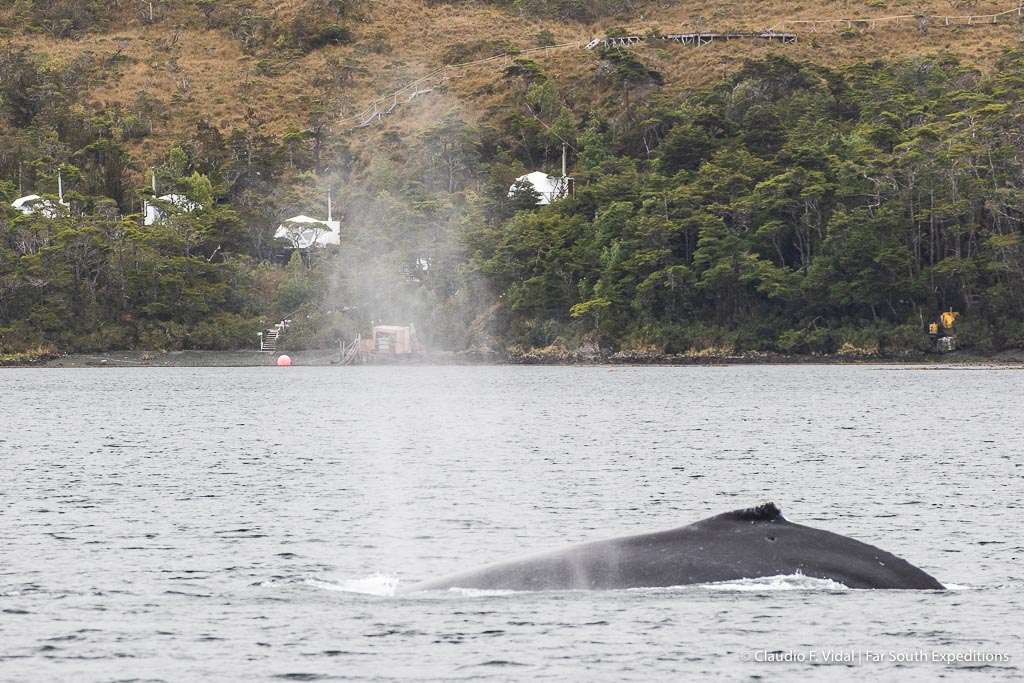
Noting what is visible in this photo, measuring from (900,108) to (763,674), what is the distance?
461 ft

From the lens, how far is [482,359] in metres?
152

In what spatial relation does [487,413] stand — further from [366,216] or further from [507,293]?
[366,216]

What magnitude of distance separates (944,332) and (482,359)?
1923 inches

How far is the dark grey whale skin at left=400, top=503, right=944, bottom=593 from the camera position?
21.8 meters

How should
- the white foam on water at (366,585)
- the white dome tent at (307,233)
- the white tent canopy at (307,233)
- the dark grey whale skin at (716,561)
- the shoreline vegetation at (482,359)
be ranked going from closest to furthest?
the dark grey whale skin at (716,561), the white foam on water at (366,585), the shoreline vegetation at (482,359), the white dome tent at (307,233), the white tent canopy at (307,233)

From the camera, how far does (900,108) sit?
151m

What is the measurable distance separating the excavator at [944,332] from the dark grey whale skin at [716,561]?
110 meters

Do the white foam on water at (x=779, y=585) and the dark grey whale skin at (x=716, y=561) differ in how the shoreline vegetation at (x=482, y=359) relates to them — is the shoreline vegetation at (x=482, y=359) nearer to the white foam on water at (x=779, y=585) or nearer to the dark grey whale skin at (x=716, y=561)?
the dark grey whale skin at (x=716, y=561)

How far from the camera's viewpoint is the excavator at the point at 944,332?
129m

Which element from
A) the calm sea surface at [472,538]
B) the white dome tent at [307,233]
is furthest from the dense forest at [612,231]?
the calm sea surface at [472,538]

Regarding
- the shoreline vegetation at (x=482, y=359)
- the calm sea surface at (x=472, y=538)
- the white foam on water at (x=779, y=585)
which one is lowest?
the calm sea surface at (x=472, y=538)

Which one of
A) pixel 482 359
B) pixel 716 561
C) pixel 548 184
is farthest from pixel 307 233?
pixel 716 561

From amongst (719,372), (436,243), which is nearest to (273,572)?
(719,372)

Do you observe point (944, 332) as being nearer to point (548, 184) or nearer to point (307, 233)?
point (548, 184)
